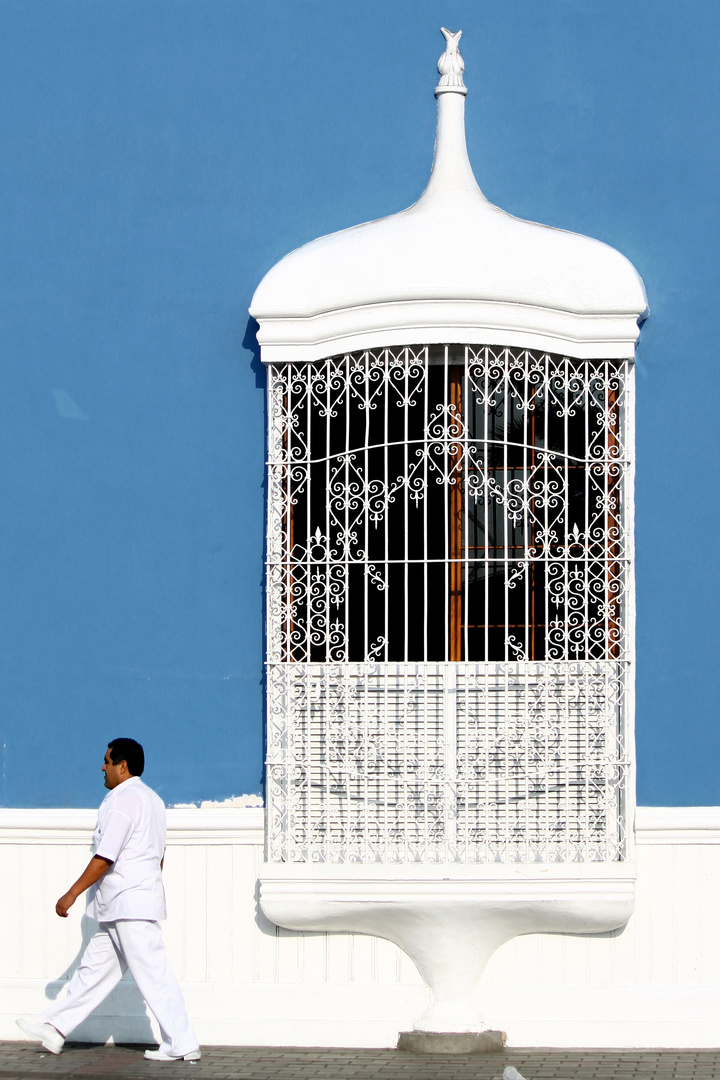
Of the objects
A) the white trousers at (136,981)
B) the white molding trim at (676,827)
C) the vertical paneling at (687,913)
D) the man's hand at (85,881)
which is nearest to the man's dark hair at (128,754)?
the man's hand at (85,881)

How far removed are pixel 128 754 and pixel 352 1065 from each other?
168 centimetres

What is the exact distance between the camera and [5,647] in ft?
24.5

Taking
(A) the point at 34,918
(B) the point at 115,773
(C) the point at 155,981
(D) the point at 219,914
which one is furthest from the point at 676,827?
(A) the point at 34,918

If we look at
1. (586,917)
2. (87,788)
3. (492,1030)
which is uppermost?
(87,788)

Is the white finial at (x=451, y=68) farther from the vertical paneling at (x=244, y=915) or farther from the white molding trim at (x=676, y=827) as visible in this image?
the vertical paneling at (x=244, y=915)

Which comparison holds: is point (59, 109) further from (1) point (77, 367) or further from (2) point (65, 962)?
(2) point (65, 962)

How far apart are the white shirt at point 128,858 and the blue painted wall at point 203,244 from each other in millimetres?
795

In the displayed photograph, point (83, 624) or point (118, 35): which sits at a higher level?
point (118, 35)

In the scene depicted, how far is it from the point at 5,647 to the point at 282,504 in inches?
61.3

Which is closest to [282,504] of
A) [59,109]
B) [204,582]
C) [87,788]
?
[204,582]

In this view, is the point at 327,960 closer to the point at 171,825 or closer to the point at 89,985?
the point at 171,825

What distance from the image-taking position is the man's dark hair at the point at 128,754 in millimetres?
6621

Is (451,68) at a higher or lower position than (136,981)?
higher

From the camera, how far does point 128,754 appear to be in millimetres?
6641
